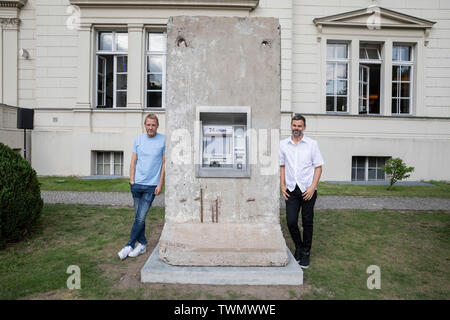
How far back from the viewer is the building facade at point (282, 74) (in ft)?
34.9

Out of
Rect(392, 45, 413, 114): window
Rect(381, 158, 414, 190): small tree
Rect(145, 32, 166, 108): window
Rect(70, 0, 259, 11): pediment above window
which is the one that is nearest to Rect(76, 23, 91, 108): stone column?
Rect(70, 0, 259, 11): pediment above window

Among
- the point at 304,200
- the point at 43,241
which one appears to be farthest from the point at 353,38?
the point at 43,241

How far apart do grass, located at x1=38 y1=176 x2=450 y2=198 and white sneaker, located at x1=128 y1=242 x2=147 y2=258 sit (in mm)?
4045

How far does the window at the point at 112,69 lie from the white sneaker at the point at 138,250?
8.34m

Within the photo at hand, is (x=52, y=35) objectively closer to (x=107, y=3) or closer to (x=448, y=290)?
(x=107, y=3)

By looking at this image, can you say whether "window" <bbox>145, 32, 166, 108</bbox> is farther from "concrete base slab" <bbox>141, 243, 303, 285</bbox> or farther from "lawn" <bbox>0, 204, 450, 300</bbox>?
"concrete base slab" <bbox>141, 243, 303, 285</bbox>

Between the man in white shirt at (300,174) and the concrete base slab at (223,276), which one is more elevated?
the man in white shirt at (300,174)

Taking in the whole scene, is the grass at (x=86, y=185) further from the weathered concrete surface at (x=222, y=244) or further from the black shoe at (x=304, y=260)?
the black shoe at (x=304, y=260)

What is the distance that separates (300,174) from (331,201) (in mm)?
3957

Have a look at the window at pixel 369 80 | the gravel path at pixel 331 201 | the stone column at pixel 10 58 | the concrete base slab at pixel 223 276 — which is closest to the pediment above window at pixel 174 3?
the stone column at pixel 10 58

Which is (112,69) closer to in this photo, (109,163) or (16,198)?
(109,163)

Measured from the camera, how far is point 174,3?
10.3 metres

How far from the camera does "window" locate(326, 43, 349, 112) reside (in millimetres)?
11500

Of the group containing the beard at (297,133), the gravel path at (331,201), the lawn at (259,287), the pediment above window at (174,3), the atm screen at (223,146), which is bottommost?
the lawn at (259,287)
